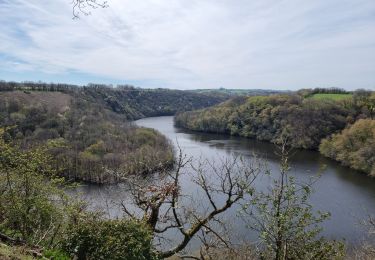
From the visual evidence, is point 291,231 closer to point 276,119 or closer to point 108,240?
point 108,240

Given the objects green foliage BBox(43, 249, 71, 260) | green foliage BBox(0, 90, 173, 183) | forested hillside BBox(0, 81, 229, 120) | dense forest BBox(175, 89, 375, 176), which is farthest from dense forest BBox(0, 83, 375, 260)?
forested hillside BBox(0, 81, 229, 120)

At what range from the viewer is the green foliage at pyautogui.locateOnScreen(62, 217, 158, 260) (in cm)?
760

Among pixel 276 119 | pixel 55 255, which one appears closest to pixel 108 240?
pixel 55 255

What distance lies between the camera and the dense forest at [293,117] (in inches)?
2834

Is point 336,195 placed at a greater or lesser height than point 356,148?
lesser

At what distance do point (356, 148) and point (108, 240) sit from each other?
2165 inches

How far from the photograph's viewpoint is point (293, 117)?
8081cm

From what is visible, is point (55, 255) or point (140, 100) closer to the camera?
point (55, 255)

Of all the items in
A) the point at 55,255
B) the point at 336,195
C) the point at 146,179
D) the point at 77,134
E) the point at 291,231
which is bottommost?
the point at 77,134

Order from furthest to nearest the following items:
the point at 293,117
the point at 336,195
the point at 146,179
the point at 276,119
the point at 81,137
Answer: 1. the point at 276,119
2. the point at 293,117
3. the point at 81,137
4. the point at 336,195
5. the point at 146,179

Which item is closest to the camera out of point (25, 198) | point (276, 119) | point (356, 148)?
point (25, 198)

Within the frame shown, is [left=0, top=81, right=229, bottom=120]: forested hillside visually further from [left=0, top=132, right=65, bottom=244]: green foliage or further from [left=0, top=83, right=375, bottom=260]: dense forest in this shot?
[left=0, top=132, right=65, bottom=244]: green foliage

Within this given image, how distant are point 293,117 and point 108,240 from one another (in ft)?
254

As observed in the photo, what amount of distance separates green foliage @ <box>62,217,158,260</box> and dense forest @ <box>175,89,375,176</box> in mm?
47251
